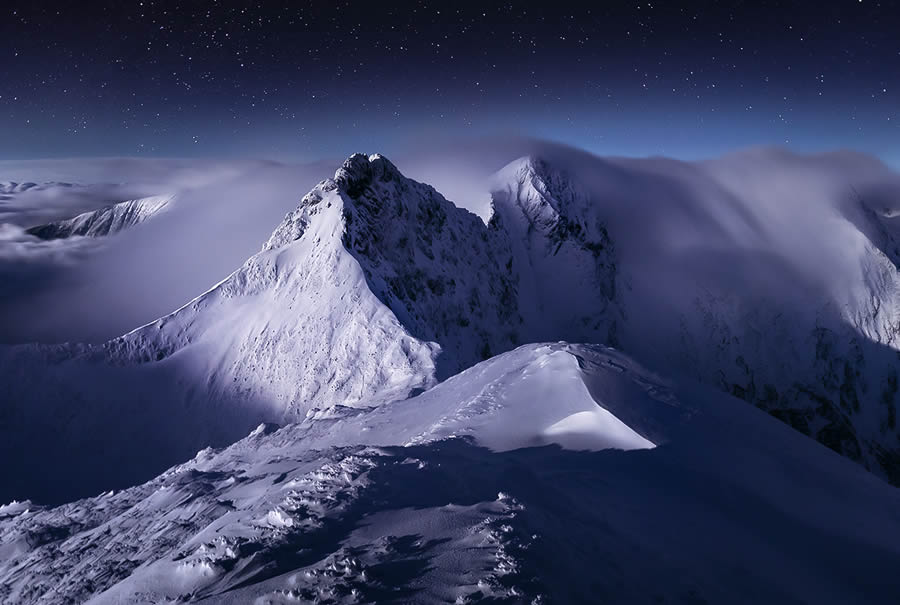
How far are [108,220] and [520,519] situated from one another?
8360 inches

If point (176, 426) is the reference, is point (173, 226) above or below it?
above

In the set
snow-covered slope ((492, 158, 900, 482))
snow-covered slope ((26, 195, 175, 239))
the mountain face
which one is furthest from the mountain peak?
snow-covered slope ((26, 195, 175, 239))

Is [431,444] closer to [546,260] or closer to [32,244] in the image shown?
[546,260]

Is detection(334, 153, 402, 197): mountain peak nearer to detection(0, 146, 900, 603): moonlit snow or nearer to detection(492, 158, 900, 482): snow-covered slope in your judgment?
detection(0, 146, 900, 603): moonlit snow

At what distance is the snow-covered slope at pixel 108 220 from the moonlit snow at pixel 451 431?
13622 centimetres

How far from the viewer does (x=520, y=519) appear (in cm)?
636

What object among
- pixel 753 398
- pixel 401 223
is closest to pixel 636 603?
pixel 401 223

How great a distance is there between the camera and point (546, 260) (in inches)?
3706

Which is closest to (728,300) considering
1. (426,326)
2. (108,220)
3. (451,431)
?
(426,326)

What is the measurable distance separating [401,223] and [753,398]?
79706mm

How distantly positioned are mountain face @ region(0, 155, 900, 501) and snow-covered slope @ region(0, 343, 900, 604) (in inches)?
285

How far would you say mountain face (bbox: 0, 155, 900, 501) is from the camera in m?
34.1

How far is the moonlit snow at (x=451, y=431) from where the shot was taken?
232 inches

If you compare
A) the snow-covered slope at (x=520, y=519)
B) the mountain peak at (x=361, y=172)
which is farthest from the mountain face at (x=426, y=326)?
the snow-covered slope at (x=520, y=519)
